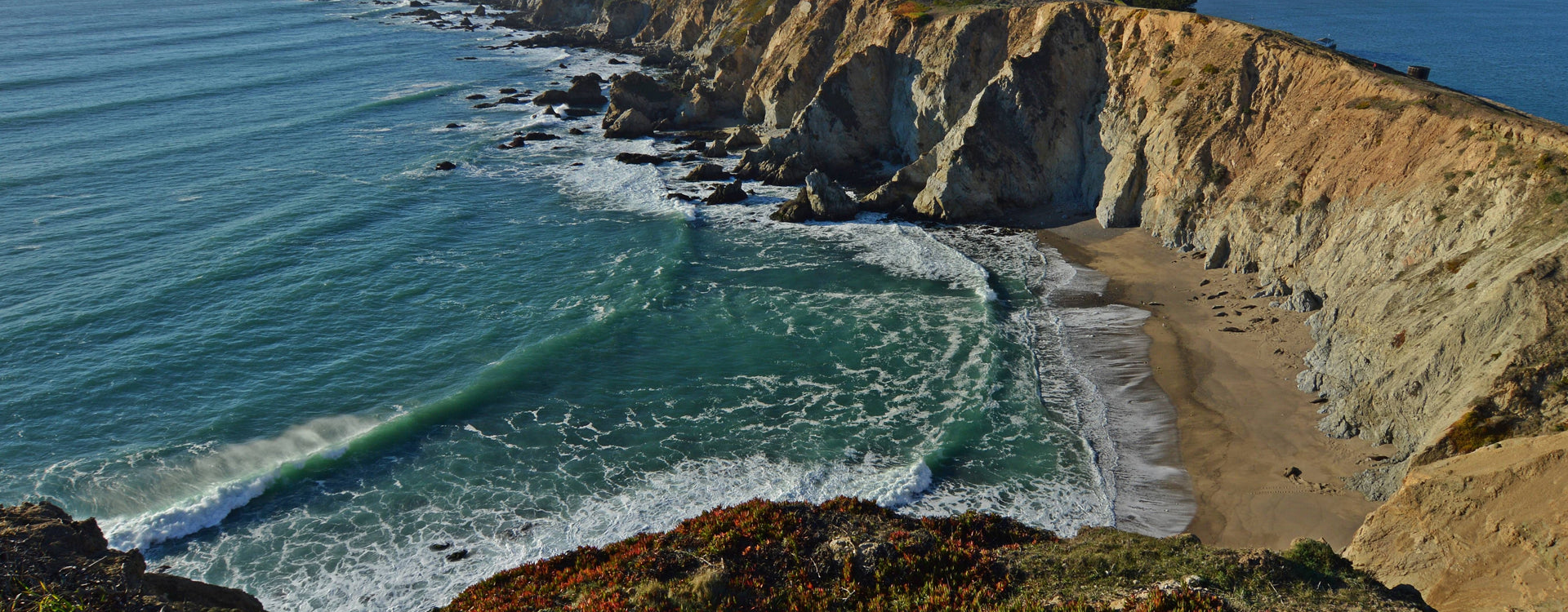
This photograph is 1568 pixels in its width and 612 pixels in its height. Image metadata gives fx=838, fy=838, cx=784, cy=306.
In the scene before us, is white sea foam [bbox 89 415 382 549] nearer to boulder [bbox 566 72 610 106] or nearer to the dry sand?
the dry sand

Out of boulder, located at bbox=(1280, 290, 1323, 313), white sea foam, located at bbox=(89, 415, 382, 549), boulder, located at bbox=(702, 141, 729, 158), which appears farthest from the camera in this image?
boulder, located at bbox=(702, 141, 729, 158)

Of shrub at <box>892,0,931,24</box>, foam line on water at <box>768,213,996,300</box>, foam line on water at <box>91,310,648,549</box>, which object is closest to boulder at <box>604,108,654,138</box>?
shrub at <box>892,0,931,24</box>

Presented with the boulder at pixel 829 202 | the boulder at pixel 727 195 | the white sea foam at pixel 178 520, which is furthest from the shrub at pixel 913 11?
the white sea foam at pixel 178 520

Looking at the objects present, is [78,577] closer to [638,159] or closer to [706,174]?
[706,174]

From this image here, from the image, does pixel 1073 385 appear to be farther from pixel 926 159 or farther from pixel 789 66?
pixel 789 66

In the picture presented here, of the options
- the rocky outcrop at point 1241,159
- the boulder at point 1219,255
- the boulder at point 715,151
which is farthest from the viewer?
the boulder at point 715,151

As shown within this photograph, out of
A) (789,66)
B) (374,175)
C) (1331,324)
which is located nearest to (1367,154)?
(1331,324)

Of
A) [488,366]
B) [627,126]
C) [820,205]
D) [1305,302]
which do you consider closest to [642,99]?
[627,126]

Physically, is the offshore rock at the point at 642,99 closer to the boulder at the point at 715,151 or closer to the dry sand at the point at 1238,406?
the boulder at the point at 715,151
